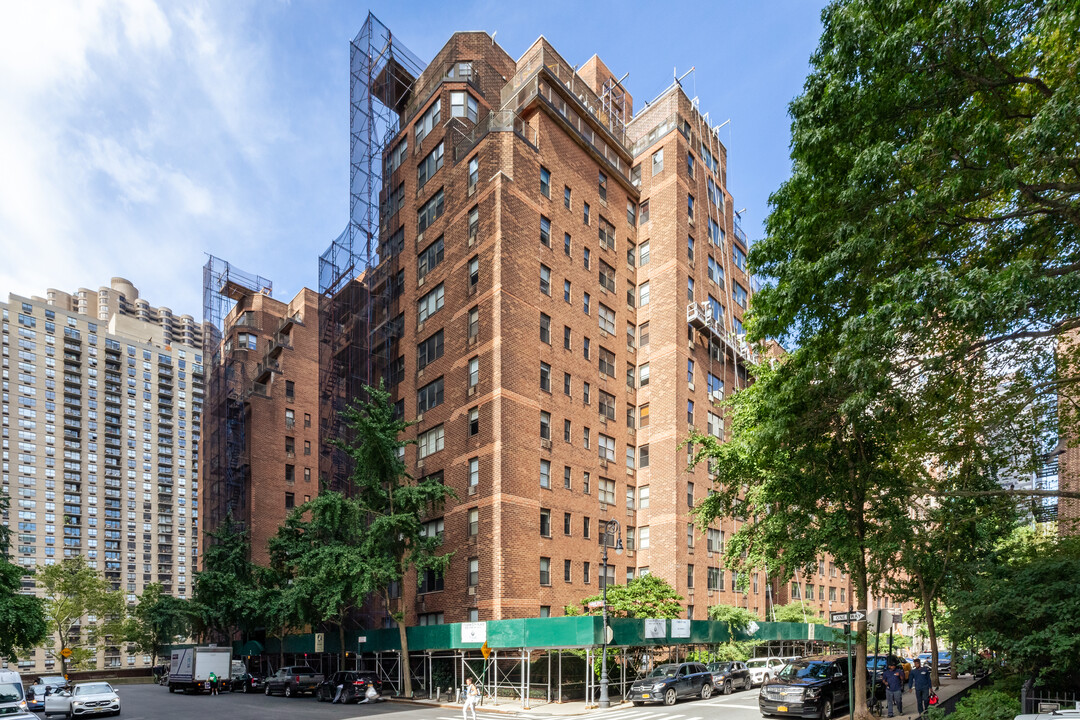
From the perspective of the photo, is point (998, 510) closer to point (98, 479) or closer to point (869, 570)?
point (869, 570)

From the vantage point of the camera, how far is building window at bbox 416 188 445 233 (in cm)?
4369

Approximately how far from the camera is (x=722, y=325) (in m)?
52.8

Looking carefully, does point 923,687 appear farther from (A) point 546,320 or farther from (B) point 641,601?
(A) point 546,320

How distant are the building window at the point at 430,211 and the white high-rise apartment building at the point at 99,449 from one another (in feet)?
339

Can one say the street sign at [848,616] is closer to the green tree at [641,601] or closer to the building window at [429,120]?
the green tree at [641,601]

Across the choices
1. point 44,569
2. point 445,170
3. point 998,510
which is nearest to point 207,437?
point 44,569

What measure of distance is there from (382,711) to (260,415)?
44.0m

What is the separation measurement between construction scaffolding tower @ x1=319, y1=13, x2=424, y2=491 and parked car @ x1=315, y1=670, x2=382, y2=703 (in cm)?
1638

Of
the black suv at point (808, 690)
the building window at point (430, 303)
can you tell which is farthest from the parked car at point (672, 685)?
the building window at point (430, 303)

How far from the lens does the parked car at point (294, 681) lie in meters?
39.2

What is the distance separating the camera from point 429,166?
149 feet

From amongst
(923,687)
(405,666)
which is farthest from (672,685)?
(405,666)

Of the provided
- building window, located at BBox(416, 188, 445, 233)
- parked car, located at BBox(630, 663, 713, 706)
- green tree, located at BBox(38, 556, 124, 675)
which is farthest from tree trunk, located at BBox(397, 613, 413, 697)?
green tree, located at BBox(38, 556, 124, 675)

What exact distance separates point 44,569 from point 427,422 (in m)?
60.0
